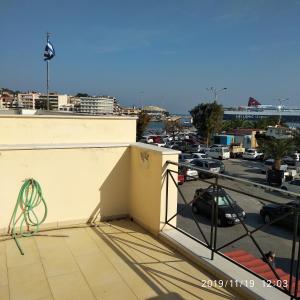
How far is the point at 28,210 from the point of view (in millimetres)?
5098

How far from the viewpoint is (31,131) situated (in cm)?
510

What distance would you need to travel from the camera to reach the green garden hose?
501 cm

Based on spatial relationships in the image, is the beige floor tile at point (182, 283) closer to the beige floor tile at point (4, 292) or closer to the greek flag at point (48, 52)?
the beige floor tile at point (4, 292)

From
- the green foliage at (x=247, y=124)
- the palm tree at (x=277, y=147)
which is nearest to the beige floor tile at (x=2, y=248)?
the palm tree at (x=277, y=147)

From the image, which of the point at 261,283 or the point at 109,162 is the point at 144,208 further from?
the point at 261,283

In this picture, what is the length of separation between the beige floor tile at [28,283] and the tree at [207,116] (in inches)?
1513

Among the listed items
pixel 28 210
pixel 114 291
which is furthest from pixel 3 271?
pixel 114 291

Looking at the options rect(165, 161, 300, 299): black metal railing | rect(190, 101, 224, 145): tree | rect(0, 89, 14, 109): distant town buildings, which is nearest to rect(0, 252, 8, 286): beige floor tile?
rect(165, 161, 300, 299): black metal railing

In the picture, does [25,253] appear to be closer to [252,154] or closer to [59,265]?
[59,265]

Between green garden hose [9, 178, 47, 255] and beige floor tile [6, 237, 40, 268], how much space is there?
21 centimetres

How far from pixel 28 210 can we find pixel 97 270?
1.72 meters

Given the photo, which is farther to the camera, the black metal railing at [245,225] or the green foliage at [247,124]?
the green foliage at [247,124]

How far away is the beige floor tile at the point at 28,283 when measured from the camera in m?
3.43

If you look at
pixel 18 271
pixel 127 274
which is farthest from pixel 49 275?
pixel 127 274
